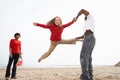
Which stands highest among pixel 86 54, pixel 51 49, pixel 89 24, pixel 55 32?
pixel 89 24

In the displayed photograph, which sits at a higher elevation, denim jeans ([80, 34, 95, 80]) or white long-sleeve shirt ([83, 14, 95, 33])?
white long-sleeve shirt ([83, 14, 95, 33])

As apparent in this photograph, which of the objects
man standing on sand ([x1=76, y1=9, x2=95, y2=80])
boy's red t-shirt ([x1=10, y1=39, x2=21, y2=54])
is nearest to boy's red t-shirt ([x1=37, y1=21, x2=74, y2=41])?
man standing on sand ([x1=76, y1=9, x2=95, y2=80])

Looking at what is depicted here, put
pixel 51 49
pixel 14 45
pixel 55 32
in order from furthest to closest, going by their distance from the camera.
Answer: pixel 14 45, pixel 51 49, pixel 55 32

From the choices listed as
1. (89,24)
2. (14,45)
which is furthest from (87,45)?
(14,45)

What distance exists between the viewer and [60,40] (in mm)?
8375

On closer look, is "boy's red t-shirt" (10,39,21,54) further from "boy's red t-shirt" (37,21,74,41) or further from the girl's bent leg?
"boy's red t-shirt" (37,21,74,41)

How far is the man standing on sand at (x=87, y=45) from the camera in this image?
8477mm

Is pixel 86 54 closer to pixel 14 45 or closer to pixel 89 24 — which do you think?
pixel 89 24

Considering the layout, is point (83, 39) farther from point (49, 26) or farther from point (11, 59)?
point (11, 59)

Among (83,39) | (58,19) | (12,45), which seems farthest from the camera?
(12,45)

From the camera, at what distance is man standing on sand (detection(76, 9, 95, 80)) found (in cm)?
848

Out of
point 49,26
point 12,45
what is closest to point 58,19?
point 49,26

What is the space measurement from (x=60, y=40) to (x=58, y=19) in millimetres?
582

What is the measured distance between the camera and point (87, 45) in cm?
852
